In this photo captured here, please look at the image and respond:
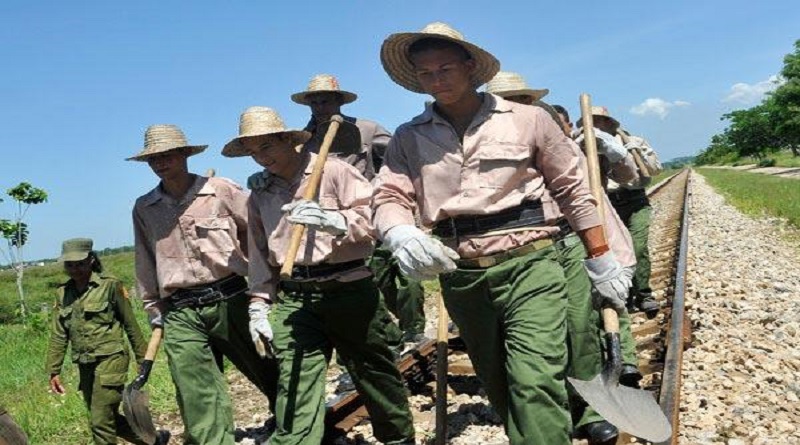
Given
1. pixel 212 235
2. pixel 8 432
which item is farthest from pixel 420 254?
pixel 212 235

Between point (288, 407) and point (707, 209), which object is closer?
point (288, 407)

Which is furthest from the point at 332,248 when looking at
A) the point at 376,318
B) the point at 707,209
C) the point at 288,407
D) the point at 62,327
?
the point at 707,209

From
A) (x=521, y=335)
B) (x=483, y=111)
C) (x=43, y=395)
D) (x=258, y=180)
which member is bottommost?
(x=43, y=395)

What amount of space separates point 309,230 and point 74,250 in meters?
2.42

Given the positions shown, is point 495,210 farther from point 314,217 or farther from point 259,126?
point 259,126

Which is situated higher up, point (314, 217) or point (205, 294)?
point (314, 217)

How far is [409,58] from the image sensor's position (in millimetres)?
3361

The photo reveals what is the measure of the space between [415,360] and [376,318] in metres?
1.74

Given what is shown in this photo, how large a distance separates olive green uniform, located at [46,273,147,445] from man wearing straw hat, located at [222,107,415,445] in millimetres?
1997

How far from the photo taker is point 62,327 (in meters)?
5.82

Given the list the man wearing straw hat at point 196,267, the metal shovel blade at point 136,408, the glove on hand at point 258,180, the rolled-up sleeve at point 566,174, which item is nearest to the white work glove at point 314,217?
the glove on hand at point 258,180

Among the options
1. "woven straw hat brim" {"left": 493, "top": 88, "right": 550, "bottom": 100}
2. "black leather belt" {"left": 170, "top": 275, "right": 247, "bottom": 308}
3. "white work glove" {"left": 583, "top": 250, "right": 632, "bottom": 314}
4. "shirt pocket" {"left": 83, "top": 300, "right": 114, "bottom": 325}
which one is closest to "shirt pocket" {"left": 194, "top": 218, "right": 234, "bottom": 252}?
"black leather belt" {"left": 170, "top": 275, "right": 247, "bottom": 308}

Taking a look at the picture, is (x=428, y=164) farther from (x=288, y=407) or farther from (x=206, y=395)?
(x=206, y=395)

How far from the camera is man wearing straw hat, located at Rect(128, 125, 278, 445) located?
450 cm
